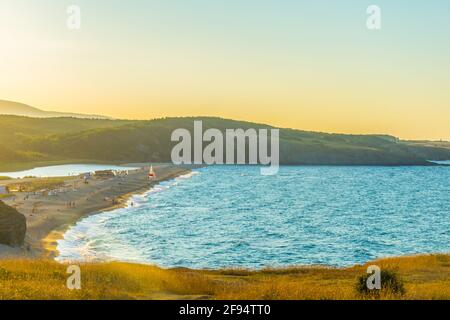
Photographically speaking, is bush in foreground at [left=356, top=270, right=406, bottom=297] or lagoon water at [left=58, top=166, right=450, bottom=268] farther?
lagoon water at [left=58, top=166, right=450, bottom=268]

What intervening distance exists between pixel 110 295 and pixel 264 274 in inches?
845

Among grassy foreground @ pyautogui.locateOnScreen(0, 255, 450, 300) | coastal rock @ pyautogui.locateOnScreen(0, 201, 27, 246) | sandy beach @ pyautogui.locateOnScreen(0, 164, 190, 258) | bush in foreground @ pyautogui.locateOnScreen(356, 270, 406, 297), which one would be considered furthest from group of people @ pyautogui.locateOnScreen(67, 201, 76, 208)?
bush in foreground @ pyautogui.locateOnScreen(356, 270, 406, 297)

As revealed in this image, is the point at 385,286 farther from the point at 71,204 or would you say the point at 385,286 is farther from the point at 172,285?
the point at 71,204

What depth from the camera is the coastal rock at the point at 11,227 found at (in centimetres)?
4809

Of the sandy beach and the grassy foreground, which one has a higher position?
the grassy foreground

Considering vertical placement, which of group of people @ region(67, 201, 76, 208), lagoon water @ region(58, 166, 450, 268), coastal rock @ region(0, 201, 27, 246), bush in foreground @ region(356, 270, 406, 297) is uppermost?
bush in foreground @ region(356, 270, 406, 297)

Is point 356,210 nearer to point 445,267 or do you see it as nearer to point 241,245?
point 241,245

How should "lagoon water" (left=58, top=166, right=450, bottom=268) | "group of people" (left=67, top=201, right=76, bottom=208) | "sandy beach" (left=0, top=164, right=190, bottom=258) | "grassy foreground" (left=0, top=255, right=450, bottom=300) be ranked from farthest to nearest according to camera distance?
"group of people" (left=67, top=201, right=76, bottom=208), "lagoon water" (left=58, top=166, right=450, bottom=268), "sandy beach" (left=0, top=164, right=190, bottom=258), "grassy foreground" (left=0, top=255, right=450, bottom=300)

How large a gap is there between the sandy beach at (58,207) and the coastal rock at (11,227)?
1051 mm

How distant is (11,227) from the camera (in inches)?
1912

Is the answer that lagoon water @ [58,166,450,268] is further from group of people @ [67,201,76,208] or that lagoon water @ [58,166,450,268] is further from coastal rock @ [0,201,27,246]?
group of people @ [67,201,76,208]

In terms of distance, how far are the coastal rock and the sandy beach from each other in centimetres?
105

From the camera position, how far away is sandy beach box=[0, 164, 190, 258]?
172ft

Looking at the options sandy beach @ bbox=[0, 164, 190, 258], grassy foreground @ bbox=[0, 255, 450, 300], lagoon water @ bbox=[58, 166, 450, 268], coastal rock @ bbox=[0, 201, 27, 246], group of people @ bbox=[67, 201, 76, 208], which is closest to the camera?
grassy foreground @ bbox=[0, 255, 450, 300]
